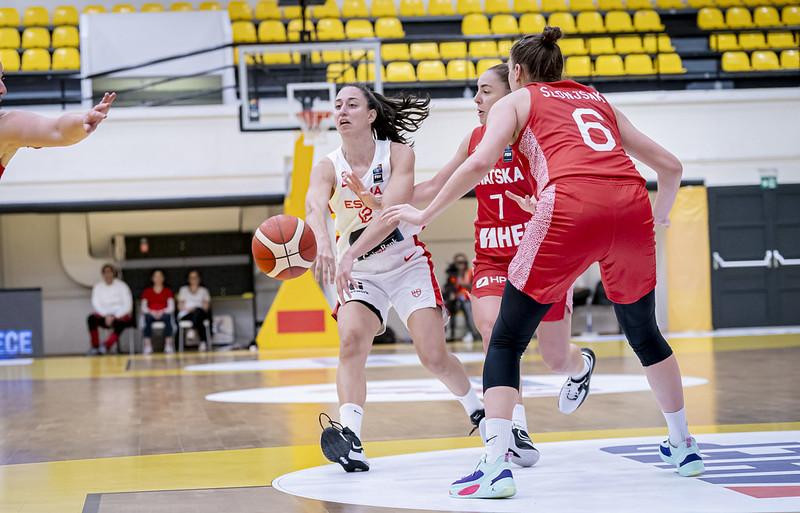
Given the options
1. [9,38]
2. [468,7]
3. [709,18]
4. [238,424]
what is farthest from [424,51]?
[238,424]

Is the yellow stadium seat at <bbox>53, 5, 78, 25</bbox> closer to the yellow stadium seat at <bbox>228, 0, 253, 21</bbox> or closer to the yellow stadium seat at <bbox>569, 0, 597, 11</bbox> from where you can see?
the yellow stadium seat at <bbox>228, 0, 253, 21</bbox>

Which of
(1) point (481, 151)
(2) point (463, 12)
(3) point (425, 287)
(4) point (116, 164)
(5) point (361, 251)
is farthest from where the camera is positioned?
(2) point (463, 12)

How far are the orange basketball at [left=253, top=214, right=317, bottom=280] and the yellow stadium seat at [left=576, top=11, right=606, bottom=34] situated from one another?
574 inches

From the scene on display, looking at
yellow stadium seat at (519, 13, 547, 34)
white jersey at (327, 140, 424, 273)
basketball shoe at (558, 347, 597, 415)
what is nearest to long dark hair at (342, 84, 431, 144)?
white jersey at (327, 140, 424, 273)

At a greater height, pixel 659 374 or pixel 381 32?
pixel 381 32

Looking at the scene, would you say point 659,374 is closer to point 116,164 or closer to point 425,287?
point 425,287

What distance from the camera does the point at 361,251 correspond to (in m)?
4.63

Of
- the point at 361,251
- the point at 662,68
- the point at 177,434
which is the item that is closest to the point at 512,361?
the point at 361,251

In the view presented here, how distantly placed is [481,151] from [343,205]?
1.41 m

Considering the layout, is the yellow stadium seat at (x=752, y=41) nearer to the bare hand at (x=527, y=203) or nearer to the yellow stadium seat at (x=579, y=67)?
the yellow stadium seat at (x=579, y=67)

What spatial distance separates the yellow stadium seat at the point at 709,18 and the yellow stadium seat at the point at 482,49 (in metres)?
4.18

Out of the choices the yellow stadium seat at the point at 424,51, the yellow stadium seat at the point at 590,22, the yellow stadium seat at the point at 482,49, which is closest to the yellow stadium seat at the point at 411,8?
the yellow stadium seat at the point at 424,51

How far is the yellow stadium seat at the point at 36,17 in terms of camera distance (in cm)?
1870

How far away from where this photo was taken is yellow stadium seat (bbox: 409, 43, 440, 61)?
17.8 metres
